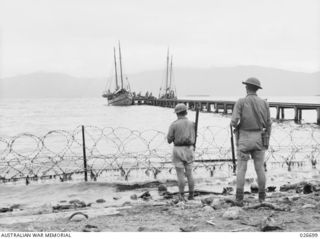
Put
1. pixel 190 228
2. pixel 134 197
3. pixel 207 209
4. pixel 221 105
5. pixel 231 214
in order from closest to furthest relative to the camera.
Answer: pixel 190 228 → pixel 231 214 → pixel 207 209 → pixel 134 197 → pixel 221 105

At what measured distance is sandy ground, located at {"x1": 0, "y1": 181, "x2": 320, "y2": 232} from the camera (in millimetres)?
5893

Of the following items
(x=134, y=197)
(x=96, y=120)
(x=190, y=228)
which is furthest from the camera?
(x=96, y=120)

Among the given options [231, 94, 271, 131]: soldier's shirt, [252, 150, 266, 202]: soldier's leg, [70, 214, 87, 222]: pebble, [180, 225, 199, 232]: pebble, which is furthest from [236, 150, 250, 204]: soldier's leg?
[70, 214, 87, 222]: pebble

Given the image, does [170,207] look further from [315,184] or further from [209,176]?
[209,176]

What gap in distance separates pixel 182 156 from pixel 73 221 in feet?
7.83

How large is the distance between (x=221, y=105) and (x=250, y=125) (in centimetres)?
6257

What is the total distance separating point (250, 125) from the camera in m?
7.20

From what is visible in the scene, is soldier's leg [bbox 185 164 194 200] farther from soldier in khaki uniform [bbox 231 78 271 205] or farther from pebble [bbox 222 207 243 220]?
pebble [bbox 222 207 243 220]

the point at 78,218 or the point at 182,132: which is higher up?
the point at 182,132

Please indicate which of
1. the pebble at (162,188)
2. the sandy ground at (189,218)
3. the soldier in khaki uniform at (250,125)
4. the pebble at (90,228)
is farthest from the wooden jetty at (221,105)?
the pebble at (90,228)

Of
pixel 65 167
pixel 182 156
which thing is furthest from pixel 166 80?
pixel 182 156

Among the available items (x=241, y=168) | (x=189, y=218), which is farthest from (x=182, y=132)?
(x=189, y=218)

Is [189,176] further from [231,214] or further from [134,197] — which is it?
[231,214]

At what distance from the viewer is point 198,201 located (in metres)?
8.07
